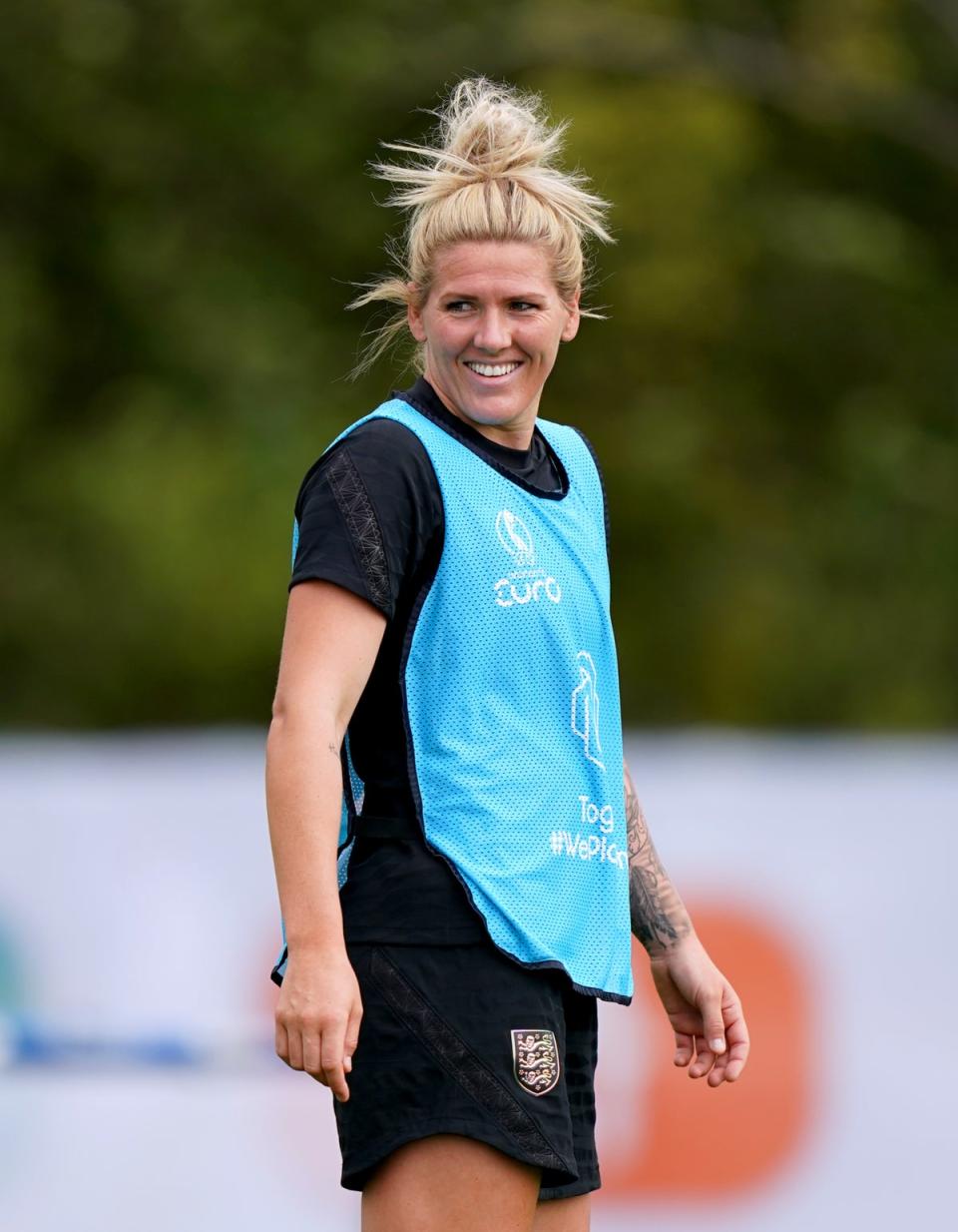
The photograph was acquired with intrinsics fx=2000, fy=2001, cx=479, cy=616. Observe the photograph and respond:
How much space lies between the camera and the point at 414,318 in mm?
2914

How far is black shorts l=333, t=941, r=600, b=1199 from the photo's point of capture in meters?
2.53

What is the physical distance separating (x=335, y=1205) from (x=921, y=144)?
38.5 ft

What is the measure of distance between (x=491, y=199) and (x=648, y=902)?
1074 millimetres

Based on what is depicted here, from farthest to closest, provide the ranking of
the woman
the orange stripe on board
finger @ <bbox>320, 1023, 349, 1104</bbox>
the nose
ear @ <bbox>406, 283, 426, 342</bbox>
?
the orange stripe on board < ear @ <bbox>406, 283, 426, 342</bbox> < the nose < the woman < finger @ <bbox>320, 1023, 349, 1104</bbox>

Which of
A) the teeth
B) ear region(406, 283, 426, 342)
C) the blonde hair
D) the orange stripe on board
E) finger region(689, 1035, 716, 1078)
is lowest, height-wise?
the orange stripe on board

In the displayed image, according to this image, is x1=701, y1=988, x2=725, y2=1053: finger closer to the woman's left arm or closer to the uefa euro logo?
the woman's left arm

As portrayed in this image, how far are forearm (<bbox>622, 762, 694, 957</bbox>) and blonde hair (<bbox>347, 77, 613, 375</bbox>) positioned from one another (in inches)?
31.5

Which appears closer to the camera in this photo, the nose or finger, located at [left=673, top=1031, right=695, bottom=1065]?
the nose

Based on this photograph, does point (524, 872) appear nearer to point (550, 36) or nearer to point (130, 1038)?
point (130, 1038)

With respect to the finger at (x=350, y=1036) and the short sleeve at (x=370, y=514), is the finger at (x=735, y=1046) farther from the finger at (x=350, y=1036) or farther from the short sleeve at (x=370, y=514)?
the short sleeve at (x=370, y=514)

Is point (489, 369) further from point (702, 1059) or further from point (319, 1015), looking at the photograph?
point (702, 1059)

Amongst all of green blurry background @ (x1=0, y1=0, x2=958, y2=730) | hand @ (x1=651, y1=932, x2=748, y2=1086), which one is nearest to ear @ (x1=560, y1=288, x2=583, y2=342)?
hand @ (x1=651, y1=932, x2=748, y2=1086)

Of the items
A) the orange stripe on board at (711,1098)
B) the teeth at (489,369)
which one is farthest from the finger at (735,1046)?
the orange stripe on board at (711,1098)

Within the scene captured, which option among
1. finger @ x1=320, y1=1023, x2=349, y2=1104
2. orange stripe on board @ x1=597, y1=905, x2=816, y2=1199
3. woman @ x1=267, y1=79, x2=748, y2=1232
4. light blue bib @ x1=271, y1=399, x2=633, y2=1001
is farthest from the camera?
orange stripe on board @ x1=597, y1=905, x2=816, y2=1199
